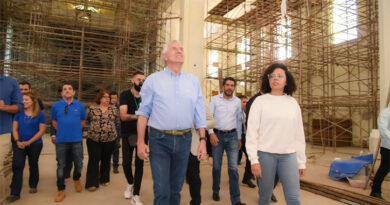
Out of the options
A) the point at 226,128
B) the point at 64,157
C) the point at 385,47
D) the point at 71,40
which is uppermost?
the point at 71,40

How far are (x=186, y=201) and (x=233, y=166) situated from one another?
2.91 ft

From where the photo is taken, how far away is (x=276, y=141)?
2.39 m

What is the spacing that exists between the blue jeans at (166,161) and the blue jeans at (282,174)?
2.37 ft

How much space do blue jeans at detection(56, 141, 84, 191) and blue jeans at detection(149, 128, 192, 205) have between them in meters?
2.43

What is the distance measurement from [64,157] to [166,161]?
101 inches

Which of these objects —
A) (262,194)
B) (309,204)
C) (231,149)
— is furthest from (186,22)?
(262,194)

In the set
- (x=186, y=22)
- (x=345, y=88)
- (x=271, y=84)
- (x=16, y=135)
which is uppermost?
(x=186, y=22)

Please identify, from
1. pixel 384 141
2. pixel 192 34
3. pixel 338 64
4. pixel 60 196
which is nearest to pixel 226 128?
pixel 384 141

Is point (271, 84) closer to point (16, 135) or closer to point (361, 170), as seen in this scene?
point (16, 135)

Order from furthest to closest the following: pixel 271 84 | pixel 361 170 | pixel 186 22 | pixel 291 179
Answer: pixel 186 22, pixel 361 170, pixel 271 84, pixel 291 179

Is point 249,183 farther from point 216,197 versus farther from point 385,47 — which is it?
point 385,47

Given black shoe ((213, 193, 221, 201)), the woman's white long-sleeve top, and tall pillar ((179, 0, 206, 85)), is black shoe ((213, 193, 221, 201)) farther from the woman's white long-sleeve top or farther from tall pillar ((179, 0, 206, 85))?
tall pillar ((179, 0, 206, 85))

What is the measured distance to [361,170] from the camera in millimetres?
5254

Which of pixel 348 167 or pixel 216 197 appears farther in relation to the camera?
pixel 348 167
